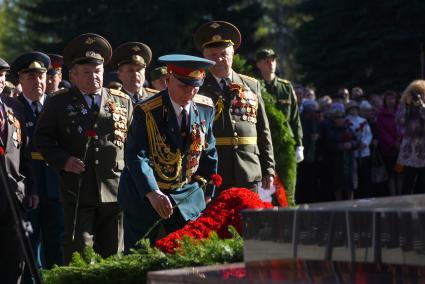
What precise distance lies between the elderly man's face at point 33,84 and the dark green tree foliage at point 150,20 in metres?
25.2

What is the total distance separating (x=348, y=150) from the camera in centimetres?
1869

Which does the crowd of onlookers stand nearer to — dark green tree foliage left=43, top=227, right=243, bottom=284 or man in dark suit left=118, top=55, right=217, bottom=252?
man in dark suit left=118, top=55, right=217, bottom=252

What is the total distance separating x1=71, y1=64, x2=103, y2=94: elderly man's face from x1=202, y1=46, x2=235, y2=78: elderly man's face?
3.15 feet

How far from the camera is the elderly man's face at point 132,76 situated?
11.2 meters

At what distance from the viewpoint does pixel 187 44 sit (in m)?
37.5

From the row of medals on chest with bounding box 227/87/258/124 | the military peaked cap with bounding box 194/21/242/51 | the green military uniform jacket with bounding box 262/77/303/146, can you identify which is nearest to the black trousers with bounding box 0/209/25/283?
the row of medals on chest with bounding box 227/87/258/124

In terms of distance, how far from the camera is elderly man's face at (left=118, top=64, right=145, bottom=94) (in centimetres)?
1117

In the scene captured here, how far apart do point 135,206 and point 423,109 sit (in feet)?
26.2

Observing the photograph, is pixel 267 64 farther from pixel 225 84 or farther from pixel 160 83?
pixel 225 84

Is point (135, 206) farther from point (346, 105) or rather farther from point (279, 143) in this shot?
point (346, 105)

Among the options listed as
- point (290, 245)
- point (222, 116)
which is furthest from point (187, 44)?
point (290, 245)

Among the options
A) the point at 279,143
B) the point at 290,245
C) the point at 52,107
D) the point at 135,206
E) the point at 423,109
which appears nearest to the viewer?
the point at 290,245

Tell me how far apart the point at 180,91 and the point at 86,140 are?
1.72 meters

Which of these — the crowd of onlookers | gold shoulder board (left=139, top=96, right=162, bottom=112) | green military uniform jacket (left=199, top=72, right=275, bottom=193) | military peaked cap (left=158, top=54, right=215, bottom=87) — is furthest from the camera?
the crowd of onlookers
